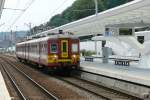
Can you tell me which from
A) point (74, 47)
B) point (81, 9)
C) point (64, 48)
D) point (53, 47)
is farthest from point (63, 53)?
point (81, 9)

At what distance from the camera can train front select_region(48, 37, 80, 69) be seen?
96.9 ft

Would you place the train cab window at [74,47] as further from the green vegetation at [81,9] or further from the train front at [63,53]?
the green vegetation at [81,9]

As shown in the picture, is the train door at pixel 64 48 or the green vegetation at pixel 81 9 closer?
the train door at pixel 64 48

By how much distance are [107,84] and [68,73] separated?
9.32 meters

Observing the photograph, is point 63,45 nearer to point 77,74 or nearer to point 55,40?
point 55,40

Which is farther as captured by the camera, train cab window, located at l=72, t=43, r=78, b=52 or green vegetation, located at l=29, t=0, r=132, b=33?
green vegetation, located at l=29, t=0, r=132, b=33

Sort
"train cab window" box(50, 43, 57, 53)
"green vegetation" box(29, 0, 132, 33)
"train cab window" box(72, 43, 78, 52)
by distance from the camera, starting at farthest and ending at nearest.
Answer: "green vegetation" box(29, 0, 132, 33) → "train cab window" box(72, 43, 78, 52) → "train cab window" box(50, 43, 57, 53)

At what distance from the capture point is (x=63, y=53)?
29781 mm

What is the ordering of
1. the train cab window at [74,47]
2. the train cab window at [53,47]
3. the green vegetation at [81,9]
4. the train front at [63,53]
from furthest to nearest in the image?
the green vegetation at [81,9]
the train cab window at [74,47]
the train cab window at [53,47]
the train front at [63,53]

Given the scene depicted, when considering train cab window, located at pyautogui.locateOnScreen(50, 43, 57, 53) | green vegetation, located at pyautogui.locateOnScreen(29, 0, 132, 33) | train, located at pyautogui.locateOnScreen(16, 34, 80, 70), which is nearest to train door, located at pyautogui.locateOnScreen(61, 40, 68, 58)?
train, located at pyautogui.locateOnScreen(16, 34, 80, 70)

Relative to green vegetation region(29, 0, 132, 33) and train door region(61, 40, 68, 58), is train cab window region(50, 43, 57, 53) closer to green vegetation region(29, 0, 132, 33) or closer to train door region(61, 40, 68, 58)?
train door region(61, 40, 68, 58)

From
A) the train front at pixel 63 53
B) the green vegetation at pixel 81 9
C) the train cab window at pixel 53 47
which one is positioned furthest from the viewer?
the green vegetation at pixel 81 9

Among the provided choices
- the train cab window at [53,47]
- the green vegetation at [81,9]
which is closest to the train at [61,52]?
the train cab window at [53,47]

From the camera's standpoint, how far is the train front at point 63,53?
29.5 m
